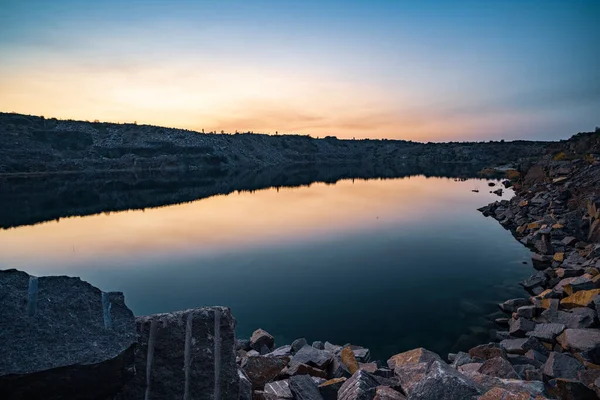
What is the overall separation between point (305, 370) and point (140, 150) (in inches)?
3238

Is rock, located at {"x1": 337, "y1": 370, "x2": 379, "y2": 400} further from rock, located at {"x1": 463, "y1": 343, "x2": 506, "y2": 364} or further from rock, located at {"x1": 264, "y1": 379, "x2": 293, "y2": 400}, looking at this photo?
rock, located at {"x1": 463, "y1": 343, "x2": 506, "y2": 364}

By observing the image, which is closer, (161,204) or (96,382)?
(96,382)

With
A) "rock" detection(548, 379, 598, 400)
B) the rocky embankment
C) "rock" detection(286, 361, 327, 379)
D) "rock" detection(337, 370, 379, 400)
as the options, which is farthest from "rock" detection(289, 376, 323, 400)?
the rocky embankment

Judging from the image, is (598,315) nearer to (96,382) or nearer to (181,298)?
(96,382)

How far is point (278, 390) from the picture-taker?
5.02 metres

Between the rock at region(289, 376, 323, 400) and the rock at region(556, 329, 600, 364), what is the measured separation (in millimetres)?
4782

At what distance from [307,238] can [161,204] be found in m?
20.1

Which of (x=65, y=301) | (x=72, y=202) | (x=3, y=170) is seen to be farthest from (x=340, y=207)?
(x=3, y=170)

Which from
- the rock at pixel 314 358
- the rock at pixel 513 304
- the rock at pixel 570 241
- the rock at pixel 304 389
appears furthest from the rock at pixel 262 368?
the rock at pixel 570 241

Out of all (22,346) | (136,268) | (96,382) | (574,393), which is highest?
(22,346)

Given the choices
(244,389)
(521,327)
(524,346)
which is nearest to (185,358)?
(244,389)

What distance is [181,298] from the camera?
Answer: 42.6 ft

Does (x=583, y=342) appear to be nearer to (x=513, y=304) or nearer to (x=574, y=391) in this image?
(x=574, y=391)

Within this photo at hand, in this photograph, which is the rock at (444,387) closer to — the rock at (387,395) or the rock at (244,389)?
the rock at (387,395)
